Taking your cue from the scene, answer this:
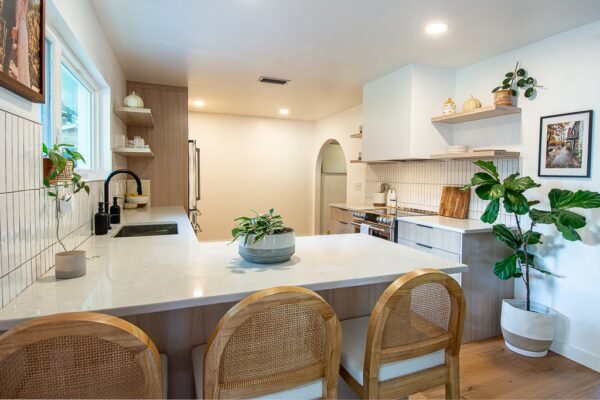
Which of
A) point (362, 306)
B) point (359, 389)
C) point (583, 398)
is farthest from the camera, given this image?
point (583, 398)

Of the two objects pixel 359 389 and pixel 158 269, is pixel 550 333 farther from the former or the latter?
pixel 158 269

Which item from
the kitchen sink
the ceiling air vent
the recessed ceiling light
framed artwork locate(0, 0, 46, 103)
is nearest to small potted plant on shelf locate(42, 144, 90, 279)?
framed artwork locate(0, 0, 46, 103)

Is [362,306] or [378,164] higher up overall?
[378,164]

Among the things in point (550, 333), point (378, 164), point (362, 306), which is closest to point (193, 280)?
point (362, 306)

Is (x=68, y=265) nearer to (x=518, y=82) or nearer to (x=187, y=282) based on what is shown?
(x=187, y=282)

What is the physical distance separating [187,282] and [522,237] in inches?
93.8

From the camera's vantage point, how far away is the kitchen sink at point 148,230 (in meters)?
2.34

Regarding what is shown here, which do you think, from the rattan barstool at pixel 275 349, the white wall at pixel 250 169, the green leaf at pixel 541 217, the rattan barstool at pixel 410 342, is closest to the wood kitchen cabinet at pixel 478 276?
the green leaf at pixel 541 217

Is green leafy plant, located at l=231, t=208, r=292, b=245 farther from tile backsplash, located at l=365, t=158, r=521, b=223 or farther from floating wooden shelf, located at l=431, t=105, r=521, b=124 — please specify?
tile backsplash, located at l=365, t=158, r=521, b=223

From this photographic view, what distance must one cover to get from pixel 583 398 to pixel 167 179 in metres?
4.25

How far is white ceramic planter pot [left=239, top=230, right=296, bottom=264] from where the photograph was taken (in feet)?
4.55

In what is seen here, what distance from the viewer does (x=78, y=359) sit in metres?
0.75

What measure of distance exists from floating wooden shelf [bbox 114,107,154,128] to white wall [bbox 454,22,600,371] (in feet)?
10.6

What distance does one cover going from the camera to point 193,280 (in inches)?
47.5
